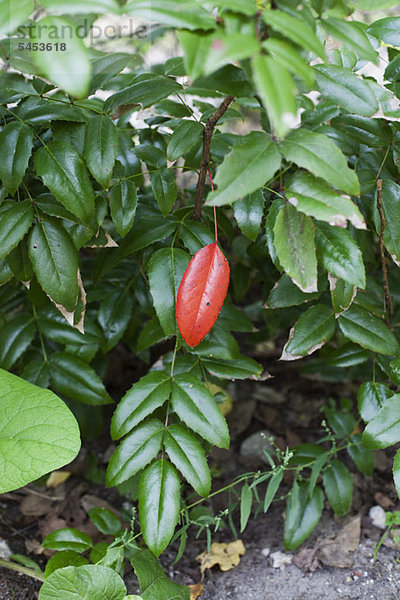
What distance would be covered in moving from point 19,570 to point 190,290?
0.73m

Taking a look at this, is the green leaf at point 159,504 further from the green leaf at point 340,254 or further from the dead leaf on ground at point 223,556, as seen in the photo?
the green leaf at point 340,254

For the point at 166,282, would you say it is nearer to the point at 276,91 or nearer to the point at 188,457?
the point at 188,457

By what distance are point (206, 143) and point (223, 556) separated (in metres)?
0.97

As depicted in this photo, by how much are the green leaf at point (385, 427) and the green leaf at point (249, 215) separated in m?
0.42

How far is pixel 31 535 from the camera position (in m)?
1.50

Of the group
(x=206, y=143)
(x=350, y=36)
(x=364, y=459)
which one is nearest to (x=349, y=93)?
(x=350, y=36)

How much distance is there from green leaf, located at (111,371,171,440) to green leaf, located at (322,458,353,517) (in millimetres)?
485

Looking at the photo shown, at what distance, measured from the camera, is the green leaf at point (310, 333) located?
1.17m

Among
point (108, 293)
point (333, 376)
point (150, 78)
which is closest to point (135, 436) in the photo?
point (108, 293)

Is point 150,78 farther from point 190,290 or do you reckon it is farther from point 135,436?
point 135,436

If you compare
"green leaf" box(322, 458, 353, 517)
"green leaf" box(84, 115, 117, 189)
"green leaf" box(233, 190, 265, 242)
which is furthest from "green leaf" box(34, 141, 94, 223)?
"green leaf" box(322, 458, 353, 517)

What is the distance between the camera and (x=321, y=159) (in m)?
0.84

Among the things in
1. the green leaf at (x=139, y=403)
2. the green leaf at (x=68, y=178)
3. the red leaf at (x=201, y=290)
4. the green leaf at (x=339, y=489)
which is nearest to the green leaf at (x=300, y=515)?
the green leaf at (x=339, y=489)

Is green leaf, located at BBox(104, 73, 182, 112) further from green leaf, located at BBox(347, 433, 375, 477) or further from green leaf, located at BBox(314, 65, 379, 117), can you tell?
green leaf, located at BBox(347, 433, 375, 477)
